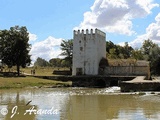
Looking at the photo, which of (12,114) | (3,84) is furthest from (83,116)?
(3,84)

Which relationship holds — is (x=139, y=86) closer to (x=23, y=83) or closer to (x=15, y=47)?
(x=23, y=83)

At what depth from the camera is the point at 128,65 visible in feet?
202

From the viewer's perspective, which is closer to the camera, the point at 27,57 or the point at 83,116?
the point at 83,116

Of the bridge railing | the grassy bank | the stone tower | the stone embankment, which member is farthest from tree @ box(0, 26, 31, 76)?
the stone embankment

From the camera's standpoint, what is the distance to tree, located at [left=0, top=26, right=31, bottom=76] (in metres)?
62.5

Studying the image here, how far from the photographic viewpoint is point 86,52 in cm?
6356

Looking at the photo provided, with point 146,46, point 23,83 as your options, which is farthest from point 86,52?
point 146,46

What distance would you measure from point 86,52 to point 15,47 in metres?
13.5

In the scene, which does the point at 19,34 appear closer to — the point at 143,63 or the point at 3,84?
the point at 3,84

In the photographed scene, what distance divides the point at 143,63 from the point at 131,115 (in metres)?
44.8

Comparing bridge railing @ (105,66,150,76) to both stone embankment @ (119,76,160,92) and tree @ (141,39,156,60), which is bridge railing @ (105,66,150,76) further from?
tree @ (141,39,156,60)

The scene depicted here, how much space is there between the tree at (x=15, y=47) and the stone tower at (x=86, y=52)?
9488 millimetres

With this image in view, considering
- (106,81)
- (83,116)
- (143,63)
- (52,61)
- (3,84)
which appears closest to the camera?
(83,116)

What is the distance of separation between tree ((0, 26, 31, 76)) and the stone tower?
31.1ft
